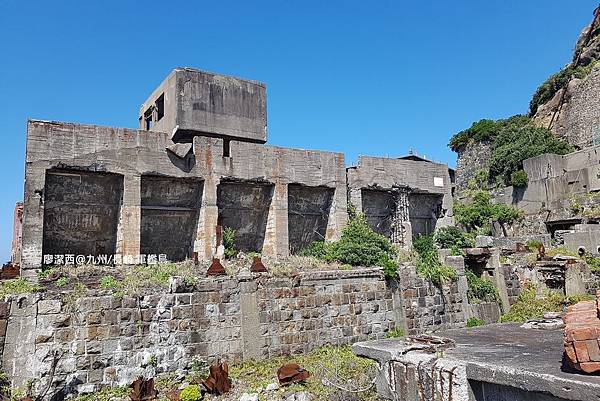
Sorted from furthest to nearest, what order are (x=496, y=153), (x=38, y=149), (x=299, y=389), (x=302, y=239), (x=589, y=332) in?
(x=496, y=153) → (x=302, y=239) → (x=38, y=149) → (x=299, y=389) → (x=589, y=332)

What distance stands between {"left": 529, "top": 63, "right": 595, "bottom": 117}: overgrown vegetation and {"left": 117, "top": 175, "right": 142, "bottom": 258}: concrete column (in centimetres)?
3234

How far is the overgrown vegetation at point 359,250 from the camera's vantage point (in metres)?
14.5

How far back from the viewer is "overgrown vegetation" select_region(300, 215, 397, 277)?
14.5 m

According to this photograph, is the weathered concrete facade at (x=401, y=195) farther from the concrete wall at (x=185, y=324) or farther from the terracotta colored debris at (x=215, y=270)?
the terracotta colored debris at (x=215, y=270)

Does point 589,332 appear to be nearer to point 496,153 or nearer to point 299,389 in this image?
point 299,389

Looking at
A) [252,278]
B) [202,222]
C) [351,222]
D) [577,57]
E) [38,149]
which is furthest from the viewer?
[577,57]

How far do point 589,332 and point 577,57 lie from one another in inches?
1600

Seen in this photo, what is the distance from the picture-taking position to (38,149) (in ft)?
46.8

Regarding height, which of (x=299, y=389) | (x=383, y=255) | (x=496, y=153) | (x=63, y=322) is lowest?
(x=299, y=389)

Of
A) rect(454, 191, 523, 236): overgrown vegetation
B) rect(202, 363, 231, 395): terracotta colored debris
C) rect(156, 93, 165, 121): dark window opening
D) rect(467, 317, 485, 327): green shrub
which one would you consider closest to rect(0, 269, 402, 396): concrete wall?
rect(202, 363, 231, 395): terracotta colored debris

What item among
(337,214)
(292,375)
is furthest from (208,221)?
(292,375)

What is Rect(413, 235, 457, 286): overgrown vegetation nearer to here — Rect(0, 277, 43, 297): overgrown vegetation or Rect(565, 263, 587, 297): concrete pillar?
Rect(565, 263, 587, 297): concrete pillar

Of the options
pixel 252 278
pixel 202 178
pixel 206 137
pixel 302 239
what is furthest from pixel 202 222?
pixel 252 278

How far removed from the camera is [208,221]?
54.9 feet
